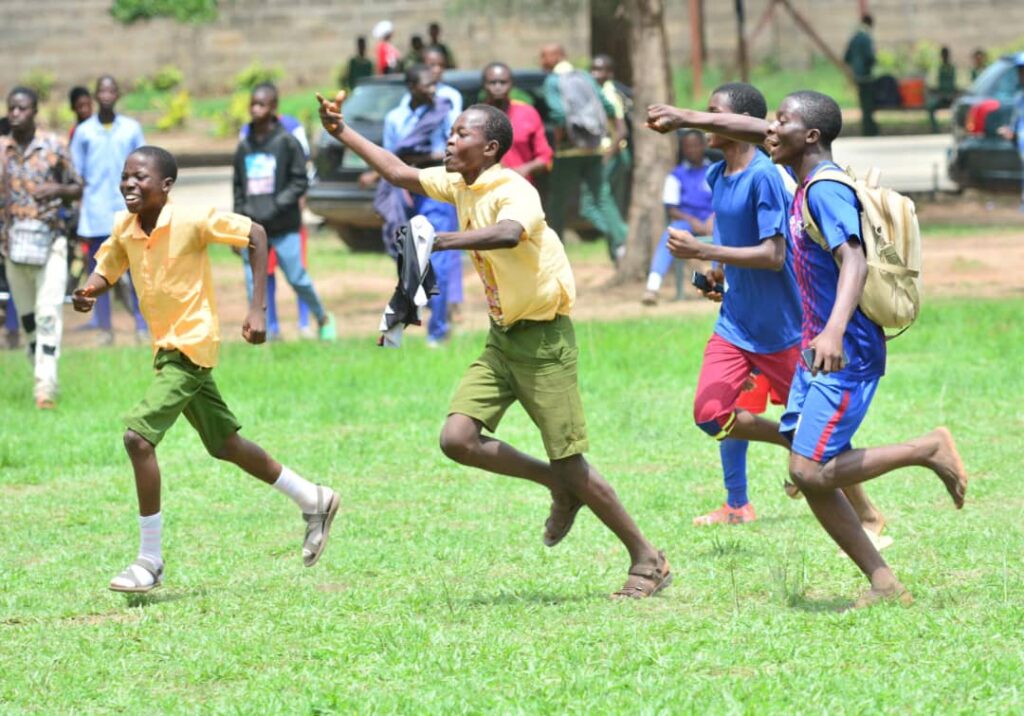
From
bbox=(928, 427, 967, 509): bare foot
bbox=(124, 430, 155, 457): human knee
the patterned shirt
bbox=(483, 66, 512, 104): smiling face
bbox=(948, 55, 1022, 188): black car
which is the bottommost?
bbox=(948, 55, 1022, 188): black car

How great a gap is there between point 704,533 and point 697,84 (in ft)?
76.0

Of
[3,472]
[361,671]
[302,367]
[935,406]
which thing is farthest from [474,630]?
[302,367]

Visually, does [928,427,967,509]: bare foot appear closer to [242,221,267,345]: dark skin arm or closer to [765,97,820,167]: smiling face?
[765,97,820,167]: smiling face

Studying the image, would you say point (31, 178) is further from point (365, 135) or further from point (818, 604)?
point (365, 135)

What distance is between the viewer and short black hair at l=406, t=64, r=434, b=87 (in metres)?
13.0

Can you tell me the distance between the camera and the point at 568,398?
249 inches

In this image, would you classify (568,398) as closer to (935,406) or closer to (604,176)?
(935,406)

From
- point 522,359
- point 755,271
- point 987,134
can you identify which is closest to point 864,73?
point 987,134

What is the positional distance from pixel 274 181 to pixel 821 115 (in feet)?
25.2

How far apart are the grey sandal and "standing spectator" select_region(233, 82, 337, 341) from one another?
263 inches

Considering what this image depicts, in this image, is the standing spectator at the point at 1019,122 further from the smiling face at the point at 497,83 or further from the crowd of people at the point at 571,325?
the crowd of people at the point at 571,325

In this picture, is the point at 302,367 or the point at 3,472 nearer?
the point at 3,472

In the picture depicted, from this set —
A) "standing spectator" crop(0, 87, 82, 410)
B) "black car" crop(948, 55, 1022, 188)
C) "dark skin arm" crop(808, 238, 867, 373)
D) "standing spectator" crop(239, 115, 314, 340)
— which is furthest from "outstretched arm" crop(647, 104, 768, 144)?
"black car" crop(948, 55, 1022, 188)

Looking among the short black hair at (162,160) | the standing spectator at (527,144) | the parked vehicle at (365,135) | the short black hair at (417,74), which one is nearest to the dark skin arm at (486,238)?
the short black hair at (162,160)
